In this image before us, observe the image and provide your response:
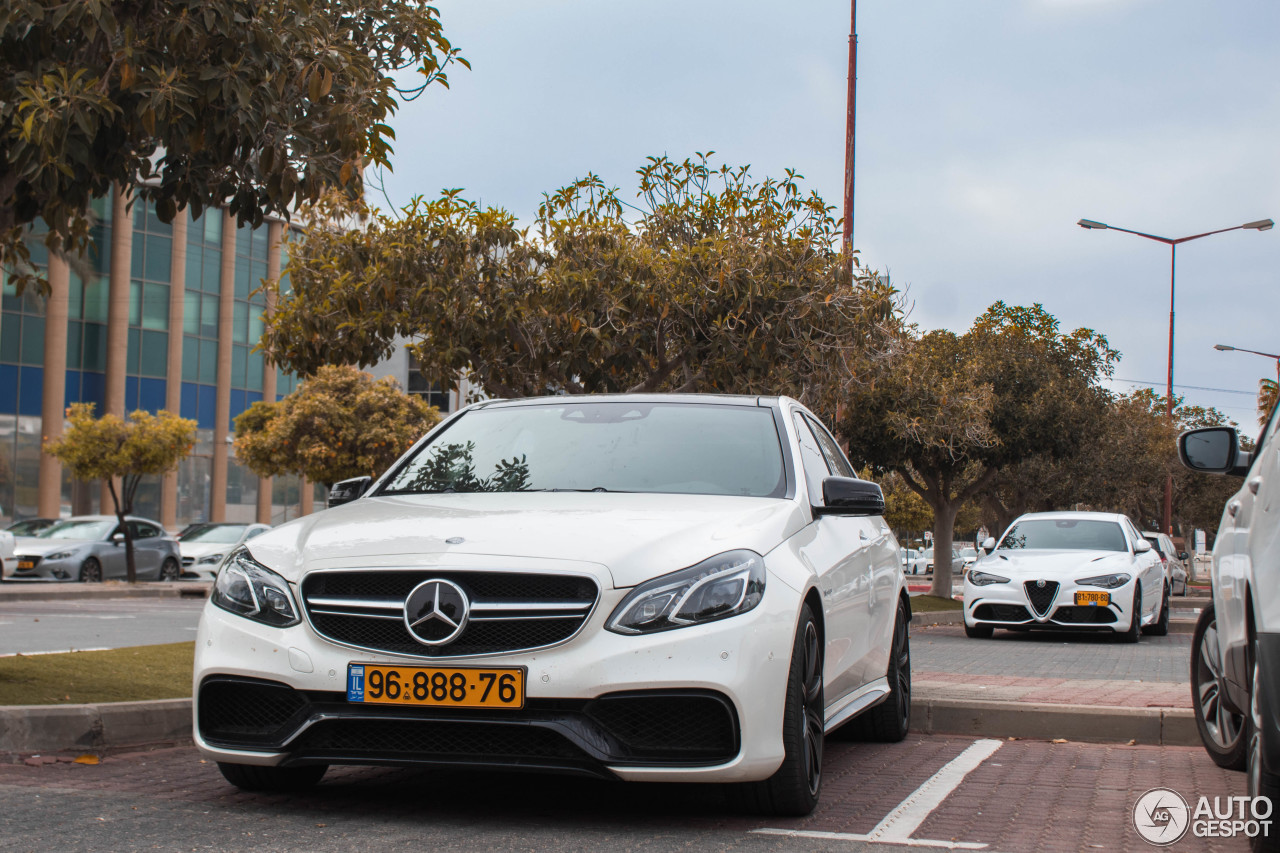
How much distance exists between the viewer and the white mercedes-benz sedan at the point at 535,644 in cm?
436

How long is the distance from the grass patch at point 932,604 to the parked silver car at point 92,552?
1507cm

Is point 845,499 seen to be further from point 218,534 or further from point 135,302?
point 135,302

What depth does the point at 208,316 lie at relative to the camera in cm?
4366

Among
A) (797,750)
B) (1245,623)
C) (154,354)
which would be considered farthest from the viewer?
(154,354)

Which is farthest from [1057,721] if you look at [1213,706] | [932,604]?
[932,604]

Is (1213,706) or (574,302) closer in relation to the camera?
(1213,706)

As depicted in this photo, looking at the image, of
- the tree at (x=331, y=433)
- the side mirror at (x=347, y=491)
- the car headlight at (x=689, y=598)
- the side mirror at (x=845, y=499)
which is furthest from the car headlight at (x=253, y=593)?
the tree at (x=331, y=433)

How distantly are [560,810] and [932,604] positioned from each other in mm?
18935

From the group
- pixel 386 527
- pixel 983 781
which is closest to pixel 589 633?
pixel 386 527

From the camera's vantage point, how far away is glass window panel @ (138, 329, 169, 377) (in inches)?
1625

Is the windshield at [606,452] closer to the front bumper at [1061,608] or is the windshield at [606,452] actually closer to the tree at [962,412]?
the front bumper at [1061,608]

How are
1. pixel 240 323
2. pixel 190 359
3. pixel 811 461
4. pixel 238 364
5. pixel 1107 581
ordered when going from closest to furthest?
pixel 811 461, pixel 1107 581, pixel 190 359, pixel 240 323, pixel 238 364

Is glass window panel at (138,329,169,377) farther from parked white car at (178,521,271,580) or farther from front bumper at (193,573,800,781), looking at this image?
front bumper at (193,573,800,781)

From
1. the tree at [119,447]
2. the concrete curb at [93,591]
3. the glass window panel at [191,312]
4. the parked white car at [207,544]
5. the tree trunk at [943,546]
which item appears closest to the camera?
the concrete curb at [93,591]
